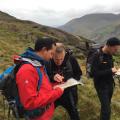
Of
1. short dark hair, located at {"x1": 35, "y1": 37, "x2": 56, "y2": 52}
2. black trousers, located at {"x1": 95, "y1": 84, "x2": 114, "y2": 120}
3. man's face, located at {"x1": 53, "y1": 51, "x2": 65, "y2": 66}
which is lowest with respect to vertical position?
black trousers, located at {"x1": 95, "y1": 84, "x2": 114, "y2": 120}

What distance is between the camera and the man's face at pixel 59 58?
9172 millimetres

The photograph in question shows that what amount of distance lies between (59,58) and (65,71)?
0.46 m

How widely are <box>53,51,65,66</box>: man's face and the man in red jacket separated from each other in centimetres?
229

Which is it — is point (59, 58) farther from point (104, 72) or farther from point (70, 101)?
point (104, 72)

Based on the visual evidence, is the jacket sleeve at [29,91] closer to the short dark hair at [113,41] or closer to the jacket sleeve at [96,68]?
the jacket sleeve at [96,68]

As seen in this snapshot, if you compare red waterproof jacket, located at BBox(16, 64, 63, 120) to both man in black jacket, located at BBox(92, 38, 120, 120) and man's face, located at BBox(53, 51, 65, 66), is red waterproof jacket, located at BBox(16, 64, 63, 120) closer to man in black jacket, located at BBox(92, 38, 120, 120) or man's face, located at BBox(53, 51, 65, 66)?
man's face, located at BBox(53, 51, 65, 66)

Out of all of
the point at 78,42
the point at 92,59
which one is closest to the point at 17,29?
the point at 78,42

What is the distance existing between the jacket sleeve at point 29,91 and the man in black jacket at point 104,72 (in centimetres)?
385

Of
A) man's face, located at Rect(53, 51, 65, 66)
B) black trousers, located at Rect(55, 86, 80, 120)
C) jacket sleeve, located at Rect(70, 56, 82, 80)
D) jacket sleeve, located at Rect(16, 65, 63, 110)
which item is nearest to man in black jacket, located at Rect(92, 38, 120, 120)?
jacket sleeve, located at Rect(70, 56, 82, 80)

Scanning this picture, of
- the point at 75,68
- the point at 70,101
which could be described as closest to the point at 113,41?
the point at 75,68

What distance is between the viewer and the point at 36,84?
21.4ft

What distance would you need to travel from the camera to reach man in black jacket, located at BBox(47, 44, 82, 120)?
916 centimetres

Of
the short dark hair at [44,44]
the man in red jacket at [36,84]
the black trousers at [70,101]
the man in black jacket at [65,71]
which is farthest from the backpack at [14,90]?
the black trousers at [70,101]

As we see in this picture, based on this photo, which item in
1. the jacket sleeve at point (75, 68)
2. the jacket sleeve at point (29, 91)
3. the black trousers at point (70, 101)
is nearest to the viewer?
the jacket sleeve at point (29, 91)
